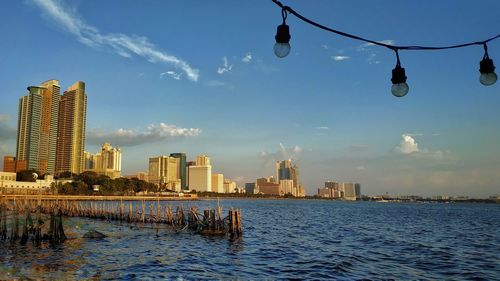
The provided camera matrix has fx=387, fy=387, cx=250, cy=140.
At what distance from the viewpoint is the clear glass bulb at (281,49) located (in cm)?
672

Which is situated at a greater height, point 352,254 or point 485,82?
point 485,82

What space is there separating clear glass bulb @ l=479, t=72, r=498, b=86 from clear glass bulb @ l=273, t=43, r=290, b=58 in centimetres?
448

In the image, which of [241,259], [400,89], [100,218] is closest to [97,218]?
[100,218]

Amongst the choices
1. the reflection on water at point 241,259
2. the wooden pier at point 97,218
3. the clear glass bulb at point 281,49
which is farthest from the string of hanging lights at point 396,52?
the wooden pier at point 97,218

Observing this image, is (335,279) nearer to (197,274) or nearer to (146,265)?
(197,274)

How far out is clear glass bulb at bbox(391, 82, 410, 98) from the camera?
754cm

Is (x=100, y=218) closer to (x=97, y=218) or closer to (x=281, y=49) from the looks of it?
(x=97, y=218)

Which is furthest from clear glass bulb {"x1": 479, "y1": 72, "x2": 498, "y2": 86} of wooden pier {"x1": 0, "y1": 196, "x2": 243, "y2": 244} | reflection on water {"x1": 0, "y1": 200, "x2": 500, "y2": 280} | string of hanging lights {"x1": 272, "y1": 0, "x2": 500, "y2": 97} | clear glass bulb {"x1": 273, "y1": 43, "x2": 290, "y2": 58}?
wooden pier {"x1": 0, "y1": 196, "x2": 243, "y2": 244}

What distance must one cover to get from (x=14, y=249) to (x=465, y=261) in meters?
30.5

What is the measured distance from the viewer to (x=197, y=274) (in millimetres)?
20500

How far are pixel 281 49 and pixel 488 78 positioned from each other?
15.3ft

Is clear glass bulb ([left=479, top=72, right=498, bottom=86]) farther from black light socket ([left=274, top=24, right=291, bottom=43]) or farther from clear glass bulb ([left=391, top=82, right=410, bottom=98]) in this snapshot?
black light socket ([left=274, top=24, right=291, bottom=43])

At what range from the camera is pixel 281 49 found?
6.73 metres

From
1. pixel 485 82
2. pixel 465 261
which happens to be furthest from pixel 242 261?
pixel 485 82
